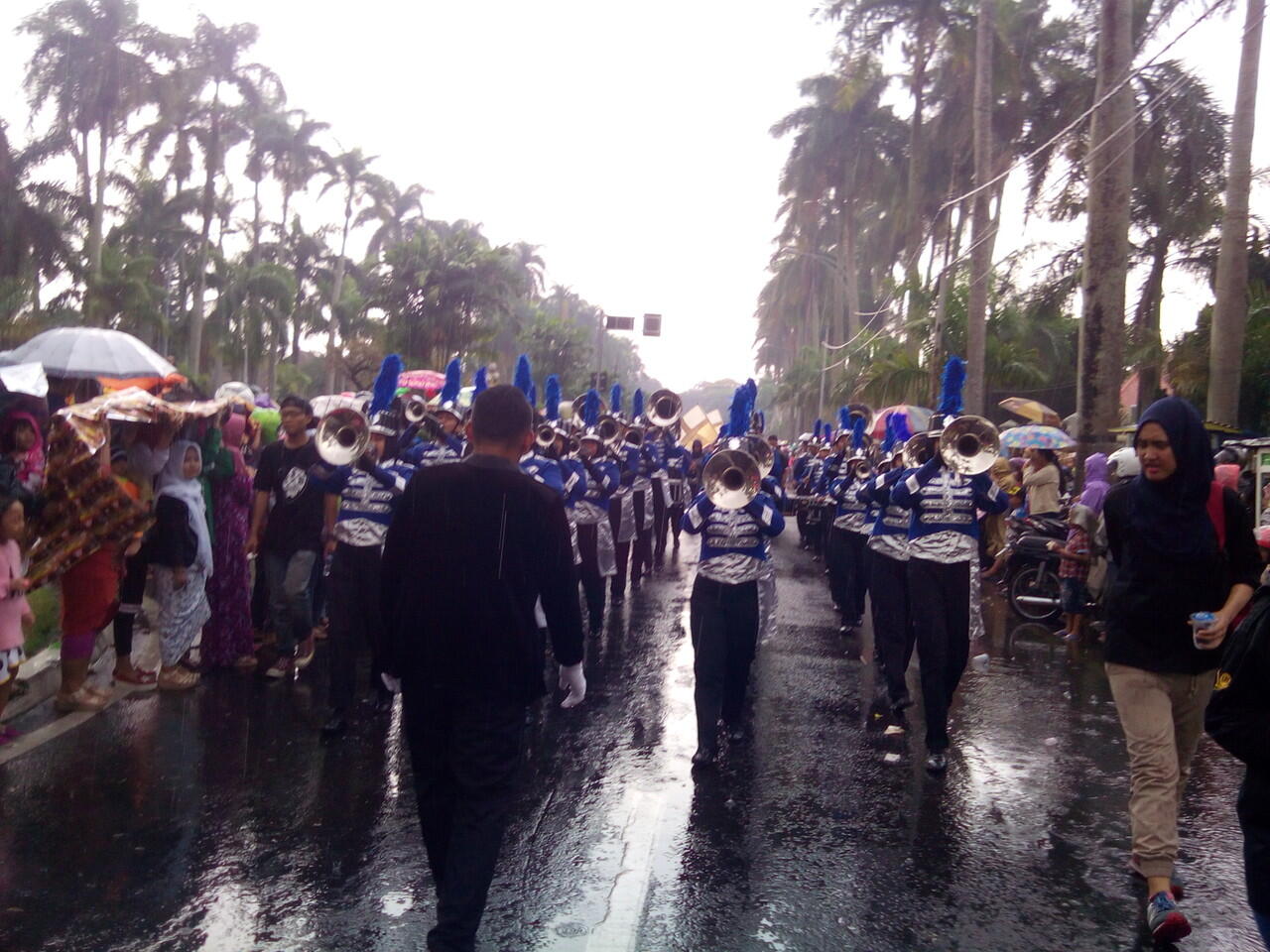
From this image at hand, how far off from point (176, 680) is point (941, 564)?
4928 millimetres

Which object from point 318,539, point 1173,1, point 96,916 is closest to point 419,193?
point 1173,1

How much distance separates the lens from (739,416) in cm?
885

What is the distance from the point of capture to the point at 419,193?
6216 centimetres

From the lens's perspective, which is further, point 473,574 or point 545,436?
point 545,436

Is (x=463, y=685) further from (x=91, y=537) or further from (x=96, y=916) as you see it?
(x=91, y=537)

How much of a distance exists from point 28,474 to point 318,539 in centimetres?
181

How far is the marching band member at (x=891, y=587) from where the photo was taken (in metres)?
7.18

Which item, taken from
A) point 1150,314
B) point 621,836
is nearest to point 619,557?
point 621,836

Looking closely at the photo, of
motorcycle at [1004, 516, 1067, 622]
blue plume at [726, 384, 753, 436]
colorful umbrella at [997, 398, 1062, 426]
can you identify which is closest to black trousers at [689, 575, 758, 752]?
blue plume at [726, 384, 753, 436]

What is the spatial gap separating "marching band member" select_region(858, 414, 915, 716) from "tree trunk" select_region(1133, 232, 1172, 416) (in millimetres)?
16275

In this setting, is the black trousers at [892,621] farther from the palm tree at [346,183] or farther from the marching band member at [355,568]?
the palm tree at [346,183]

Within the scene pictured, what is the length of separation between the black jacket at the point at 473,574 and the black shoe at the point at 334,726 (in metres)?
2.98

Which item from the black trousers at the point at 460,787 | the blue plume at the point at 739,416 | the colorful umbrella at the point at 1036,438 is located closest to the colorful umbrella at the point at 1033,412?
the colorful umbrella at the point at 1036,438

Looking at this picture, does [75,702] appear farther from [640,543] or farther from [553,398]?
[553,398]
